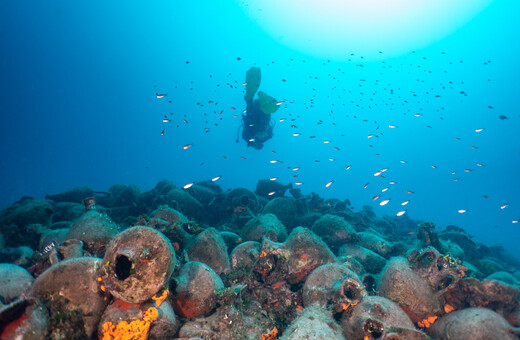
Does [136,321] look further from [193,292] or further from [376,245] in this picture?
[376,245]

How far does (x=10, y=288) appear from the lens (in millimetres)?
3727

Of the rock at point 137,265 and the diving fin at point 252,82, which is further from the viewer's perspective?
the diving fin at point 252,82

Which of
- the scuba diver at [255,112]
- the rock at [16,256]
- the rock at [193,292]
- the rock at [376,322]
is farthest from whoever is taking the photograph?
the scuba diver at [255,112]

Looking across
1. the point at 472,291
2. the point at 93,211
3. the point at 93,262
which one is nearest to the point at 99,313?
the point at 93,262

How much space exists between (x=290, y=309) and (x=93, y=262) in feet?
13.3

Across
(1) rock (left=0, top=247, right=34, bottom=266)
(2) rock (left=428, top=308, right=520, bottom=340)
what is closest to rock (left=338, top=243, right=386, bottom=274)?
(2) rock (left=428, top=308, right=520, bottom=340)

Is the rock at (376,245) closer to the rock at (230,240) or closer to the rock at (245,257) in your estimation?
the rock at (245,257)

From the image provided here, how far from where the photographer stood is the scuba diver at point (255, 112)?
18641 mm

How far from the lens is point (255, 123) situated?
1998cm

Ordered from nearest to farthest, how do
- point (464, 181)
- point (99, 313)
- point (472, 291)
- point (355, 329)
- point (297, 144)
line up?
point (99, 313), point (355, 329), point (472, 291), point (464, 181), point (297, 144)

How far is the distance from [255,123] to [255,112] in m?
0.89

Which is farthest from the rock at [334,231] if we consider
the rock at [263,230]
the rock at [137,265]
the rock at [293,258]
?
the rock at [137,265]

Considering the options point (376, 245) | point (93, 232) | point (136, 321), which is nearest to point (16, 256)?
point (93, 232)

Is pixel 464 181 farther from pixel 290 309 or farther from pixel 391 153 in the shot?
pixel 290 309
